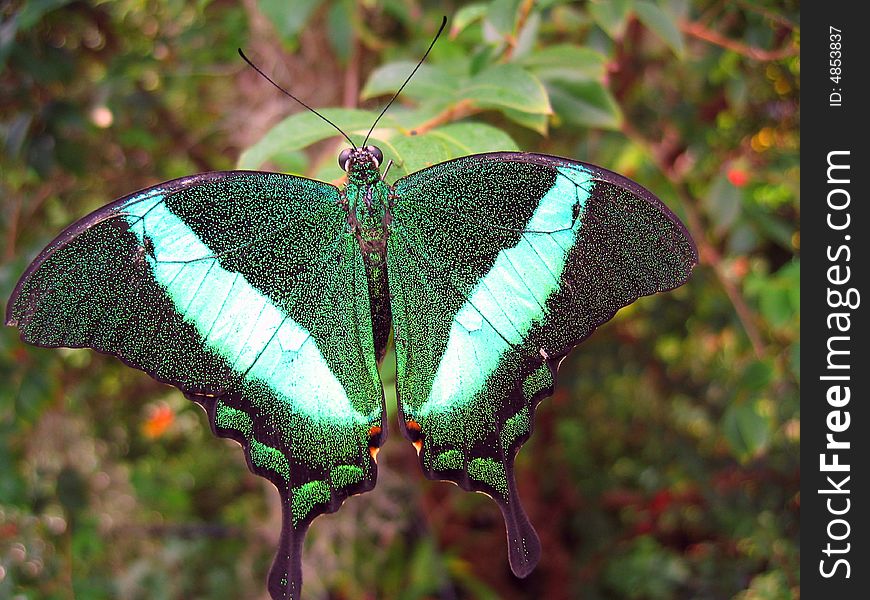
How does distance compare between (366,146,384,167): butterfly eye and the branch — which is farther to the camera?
the branch

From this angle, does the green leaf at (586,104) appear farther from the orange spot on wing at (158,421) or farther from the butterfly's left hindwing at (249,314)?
the orange spot on wing at (158,421)

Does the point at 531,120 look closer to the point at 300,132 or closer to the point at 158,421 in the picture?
the point at 300,132

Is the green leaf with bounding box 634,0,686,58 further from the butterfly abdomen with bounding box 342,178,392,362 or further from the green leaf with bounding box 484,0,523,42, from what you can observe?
the butterfly abdomen with bounding box 342,178,392,362

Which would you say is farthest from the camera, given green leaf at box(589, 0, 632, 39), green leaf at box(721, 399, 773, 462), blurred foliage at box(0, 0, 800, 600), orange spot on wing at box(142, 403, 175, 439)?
orange spot on wing at box(142, 403, 175, 439)

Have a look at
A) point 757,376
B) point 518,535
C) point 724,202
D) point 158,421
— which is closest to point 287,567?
point 518,535

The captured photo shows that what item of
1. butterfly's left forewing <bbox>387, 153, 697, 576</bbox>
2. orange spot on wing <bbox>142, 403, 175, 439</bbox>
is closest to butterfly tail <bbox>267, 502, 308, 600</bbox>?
butterfly's left forewing <bbox>387, 153, 697, 576</bbox>
